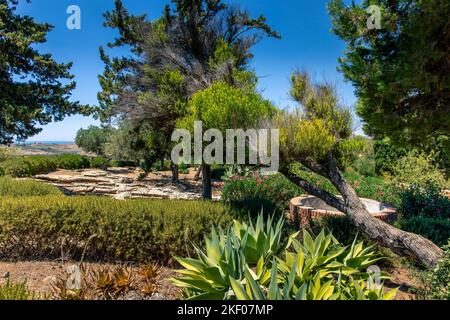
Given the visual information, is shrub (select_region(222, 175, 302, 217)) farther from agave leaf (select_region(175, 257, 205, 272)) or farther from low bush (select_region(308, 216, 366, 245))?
agave leaf (select_region(175, 257, 205, 272))

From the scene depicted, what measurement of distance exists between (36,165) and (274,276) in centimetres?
2305

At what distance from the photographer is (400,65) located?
3.80 metres

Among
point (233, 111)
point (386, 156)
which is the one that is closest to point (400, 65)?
point (233, 111)

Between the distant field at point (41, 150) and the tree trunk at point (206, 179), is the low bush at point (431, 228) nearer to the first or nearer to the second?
the tree trunk at point (206, 179)

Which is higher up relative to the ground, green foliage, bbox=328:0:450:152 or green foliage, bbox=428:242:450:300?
green foliage, bbox=328:0:450:152

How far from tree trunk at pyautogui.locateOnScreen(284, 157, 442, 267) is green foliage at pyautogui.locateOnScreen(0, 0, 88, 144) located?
11.8 m

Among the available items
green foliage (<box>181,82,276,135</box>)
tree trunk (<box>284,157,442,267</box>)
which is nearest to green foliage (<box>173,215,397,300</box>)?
tree trunk (<box>284,157,442,267</box>)

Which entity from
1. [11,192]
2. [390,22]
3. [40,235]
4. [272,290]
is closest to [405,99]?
[390,22]

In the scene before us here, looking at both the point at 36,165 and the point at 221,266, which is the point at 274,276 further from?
the point at 36,165

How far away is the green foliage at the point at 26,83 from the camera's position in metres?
11.5

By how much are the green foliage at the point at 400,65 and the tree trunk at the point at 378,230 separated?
4.08ft

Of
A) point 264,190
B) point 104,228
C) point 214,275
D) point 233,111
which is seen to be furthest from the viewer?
point 264,190

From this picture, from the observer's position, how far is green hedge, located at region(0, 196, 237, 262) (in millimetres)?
4926

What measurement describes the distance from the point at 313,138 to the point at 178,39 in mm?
6899
